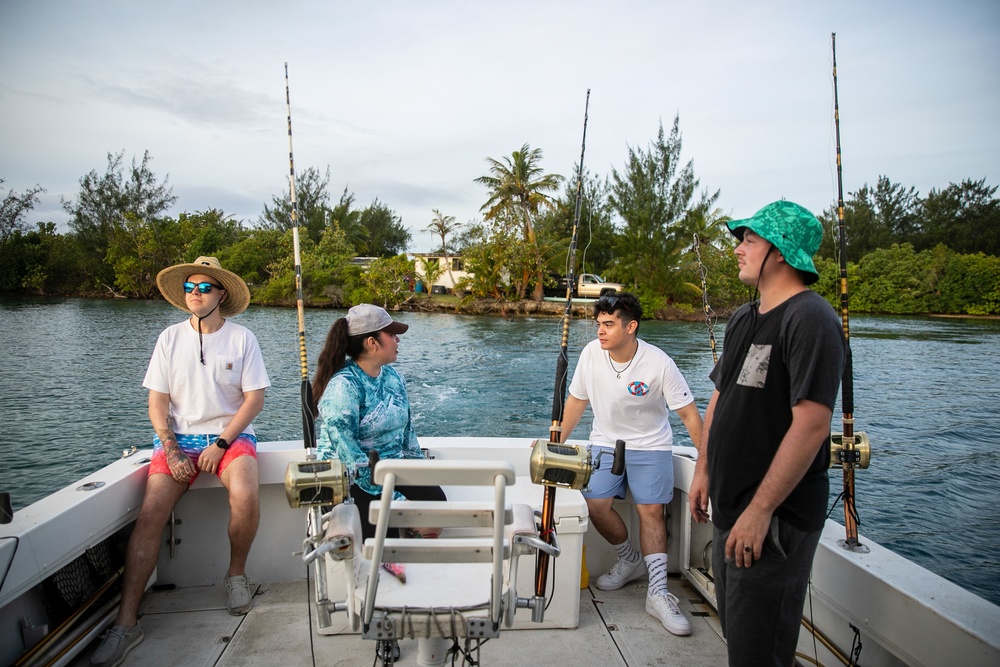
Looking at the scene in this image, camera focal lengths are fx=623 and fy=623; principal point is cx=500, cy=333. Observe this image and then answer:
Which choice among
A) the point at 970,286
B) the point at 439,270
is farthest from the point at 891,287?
the point at 439,270

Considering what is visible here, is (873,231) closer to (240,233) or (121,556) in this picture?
(240,233)

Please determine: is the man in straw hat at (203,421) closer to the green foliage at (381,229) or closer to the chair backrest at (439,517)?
the chair backrest at (439,517)

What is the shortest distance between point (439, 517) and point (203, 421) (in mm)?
1570

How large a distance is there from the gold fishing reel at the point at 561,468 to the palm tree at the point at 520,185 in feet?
99.1

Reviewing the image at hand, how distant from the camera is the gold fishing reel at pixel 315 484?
157 centimetres

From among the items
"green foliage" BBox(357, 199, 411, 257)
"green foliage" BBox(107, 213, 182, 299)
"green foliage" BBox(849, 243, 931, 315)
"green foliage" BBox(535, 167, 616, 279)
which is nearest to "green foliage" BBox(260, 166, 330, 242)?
"green foliage" BBox(357, 199, 411, 257)

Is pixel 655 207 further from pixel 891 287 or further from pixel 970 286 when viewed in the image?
pixel 970 286

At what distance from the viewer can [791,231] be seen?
1476mm

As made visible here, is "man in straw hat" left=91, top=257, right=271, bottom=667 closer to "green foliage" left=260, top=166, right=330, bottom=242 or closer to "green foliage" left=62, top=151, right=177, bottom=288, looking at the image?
"green foliage" left=62, top=151, right=177, bottom=288

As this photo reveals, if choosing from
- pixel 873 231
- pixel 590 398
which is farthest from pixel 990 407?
pixel 873 231

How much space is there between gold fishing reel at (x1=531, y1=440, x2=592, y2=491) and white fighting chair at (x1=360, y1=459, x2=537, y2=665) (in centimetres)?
14

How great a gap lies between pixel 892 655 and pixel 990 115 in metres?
5.83

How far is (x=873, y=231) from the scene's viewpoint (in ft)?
141

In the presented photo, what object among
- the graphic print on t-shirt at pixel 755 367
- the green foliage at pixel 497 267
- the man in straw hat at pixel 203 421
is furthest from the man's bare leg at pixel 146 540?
the green foliage at pixel 497 267
